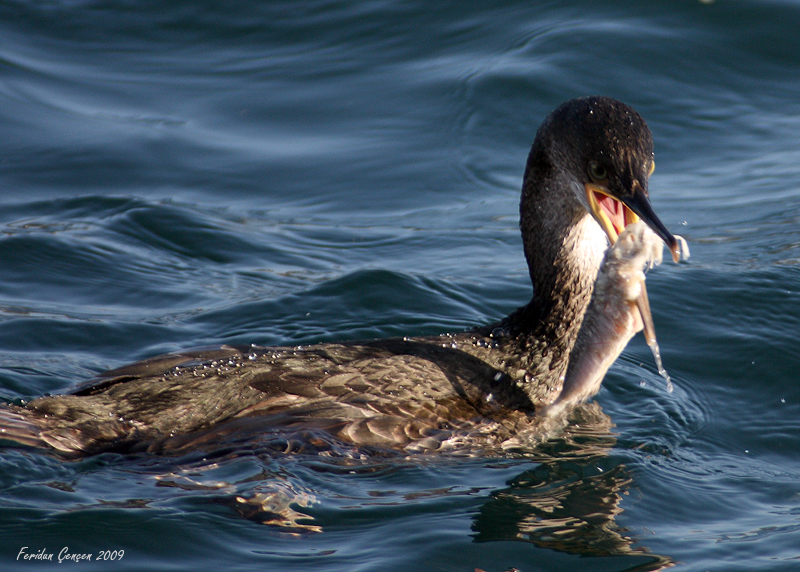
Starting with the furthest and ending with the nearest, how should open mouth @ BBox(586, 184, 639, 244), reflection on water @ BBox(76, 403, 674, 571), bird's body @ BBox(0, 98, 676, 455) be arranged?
open mouth @ BBox(586, 184, 639, 244), bird's body @ BBox(0, 98, 676, 455), reflection on water @ BBox(76, 403, 674, 571)

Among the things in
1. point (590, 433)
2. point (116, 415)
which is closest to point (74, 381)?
point (116, 415)

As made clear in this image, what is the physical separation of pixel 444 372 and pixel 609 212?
121 cm

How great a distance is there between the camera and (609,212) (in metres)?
5.39

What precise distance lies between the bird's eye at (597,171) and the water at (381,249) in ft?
4.48

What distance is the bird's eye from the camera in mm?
5117

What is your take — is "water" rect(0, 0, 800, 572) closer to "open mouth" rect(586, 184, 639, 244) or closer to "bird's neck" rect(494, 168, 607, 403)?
"bird's neck" rect(494, 168, 607, 403)

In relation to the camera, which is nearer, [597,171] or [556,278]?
[597,171]

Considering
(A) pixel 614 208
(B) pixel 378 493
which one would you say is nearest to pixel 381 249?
(A) pixel 614 208

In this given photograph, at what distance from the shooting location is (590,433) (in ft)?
18.2

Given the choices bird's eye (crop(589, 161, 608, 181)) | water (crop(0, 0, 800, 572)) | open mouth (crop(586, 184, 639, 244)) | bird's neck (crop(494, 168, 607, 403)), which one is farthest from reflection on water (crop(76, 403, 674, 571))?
bird's eye (crop(589, 161, 608, 181))

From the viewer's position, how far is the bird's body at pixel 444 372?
189 inches

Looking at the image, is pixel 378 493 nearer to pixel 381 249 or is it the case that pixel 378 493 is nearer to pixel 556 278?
pixel 556 278

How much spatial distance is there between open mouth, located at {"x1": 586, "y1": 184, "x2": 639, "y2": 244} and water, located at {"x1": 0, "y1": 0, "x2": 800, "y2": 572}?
109 cm

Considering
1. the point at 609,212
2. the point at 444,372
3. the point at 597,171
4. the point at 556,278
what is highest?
the point at 597,171
